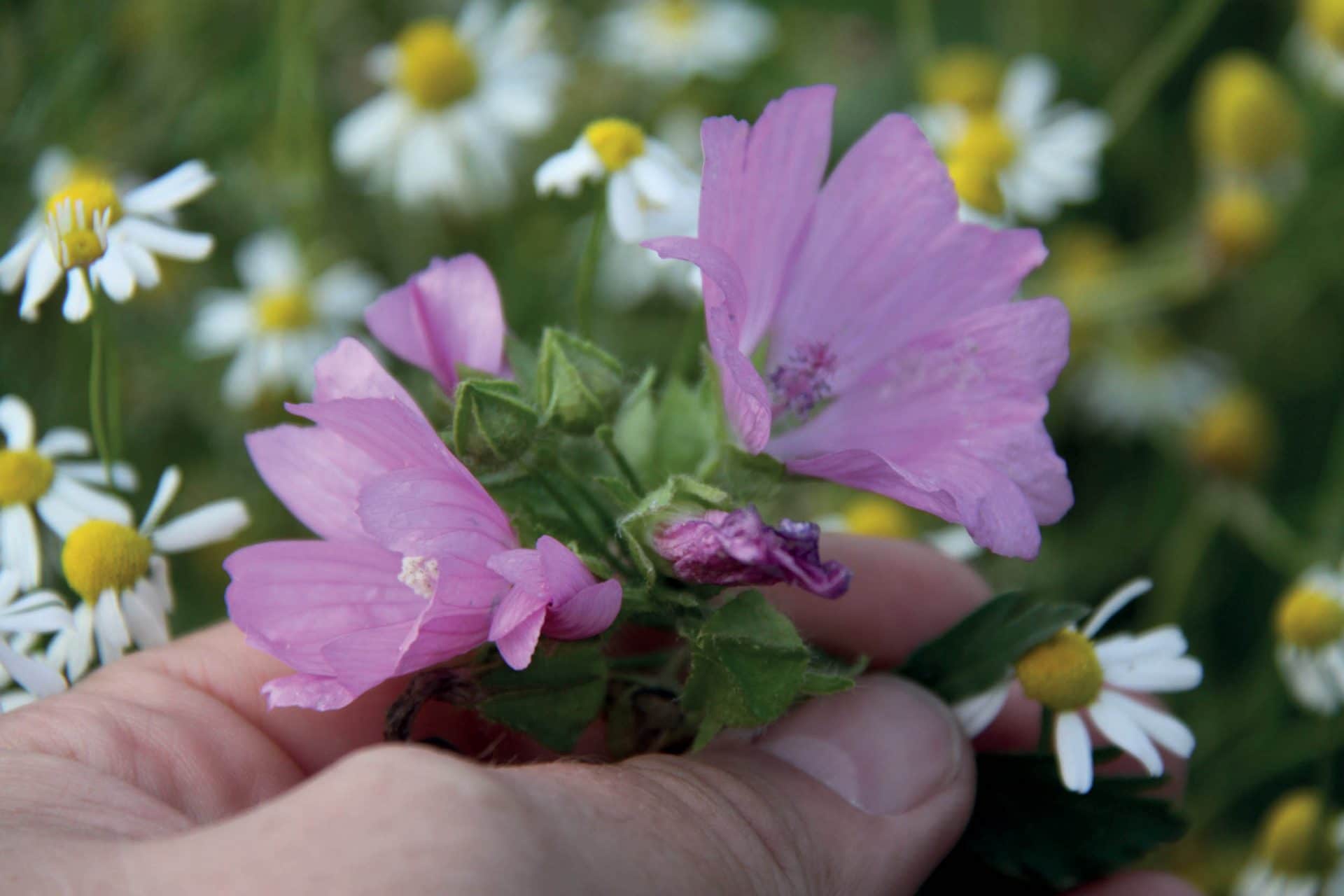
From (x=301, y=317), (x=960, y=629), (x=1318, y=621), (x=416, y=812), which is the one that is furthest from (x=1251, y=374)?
(x=416, y=812)

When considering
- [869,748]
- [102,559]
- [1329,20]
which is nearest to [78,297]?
[102,559]

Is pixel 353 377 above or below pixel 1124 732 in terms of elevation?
above

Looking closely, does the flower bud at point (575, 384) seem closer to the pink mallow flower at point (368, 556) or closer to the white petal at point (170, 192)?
the pink mallow flower at point (368, 556)

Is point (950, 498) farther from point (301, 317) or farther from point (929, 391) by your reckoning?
point (301, 317)

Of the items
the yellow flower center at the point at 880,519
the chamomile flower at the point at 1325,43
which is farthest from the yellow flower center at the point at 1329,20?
the yellow flower center at the point at 880,519

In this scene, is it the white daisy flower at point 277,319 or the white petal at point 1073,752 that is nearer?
the white petal at point 1073,752

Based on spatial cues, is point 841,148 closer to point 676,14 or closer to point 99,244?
point 676,14

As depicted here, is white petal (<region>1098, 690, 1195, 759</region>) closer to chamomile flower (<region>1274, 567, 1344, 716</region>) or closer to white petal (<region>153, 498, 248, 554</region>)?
chamomile flower (<region>1274, 567, 1344, 716</region>)

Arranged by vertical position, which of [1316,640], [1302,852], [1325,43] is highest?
[1325,43]
